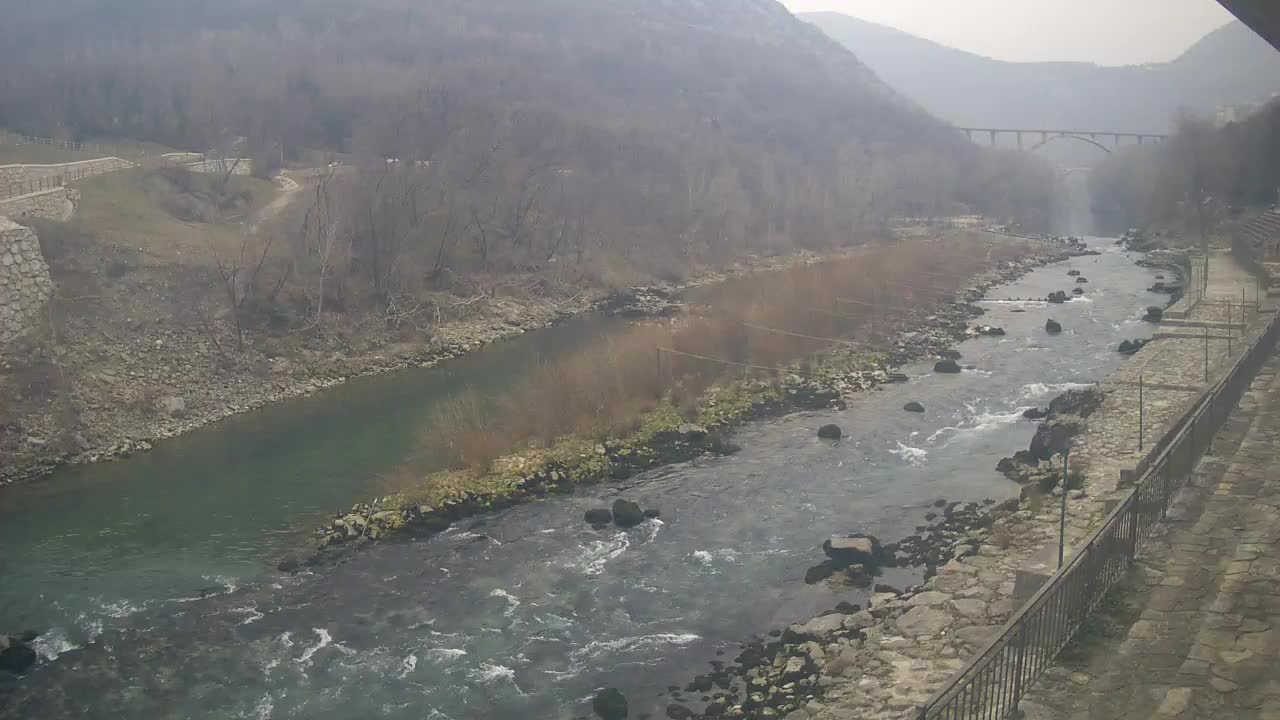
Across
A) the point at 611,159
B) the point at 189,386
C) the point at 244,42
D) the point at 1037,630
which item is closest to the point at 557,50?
the point at 244,42

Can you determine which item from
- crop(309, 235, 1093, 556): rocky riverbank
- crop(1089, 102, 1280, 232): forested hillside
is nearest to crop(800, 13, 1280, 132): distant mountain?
crop(1089, 102, 1280, 232): forested hillside

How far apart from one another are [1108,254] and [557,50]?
54521mm

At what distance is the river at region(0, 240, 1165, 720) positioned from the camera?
10062 mm

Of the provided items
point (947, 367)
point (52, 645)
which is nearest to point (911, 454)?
point (947, 367)

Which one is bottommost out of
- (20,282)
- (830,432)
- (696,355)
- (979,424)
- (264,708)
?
(264,708)

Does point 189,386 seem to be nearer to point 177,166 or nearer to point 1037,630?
point 177,166

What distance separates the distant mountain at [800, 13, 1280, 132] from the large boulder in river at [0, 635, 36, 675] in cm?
6424

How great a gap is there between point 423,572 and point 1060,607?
8392 mm

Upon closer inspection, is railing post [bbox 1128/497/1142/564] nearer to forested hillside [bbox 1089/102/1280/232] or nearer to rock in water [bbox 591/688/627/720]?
rock in water [bbox 591/688/627/720]

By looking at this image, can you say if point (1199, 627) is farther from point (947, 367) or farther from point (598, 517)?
point (947, 367)

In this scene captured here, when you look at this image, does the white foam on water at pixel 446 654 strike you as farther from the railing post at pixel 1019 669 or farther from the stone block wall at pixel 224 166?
the stone block wall at pixel 224 166

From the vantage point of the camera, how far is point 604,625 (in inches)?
434

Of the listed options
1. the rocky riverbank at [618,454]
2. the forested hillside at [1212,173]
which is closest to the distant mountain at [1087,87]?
the forested hillside at [1212,173]

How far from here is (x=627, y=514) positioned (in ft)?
45.6
